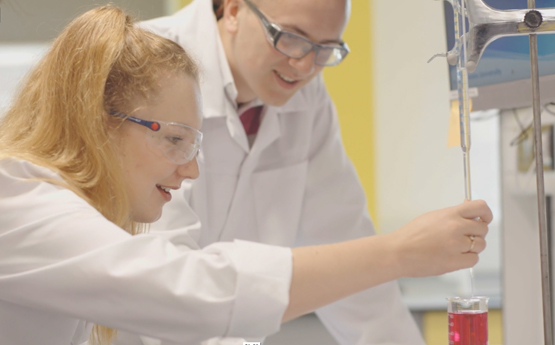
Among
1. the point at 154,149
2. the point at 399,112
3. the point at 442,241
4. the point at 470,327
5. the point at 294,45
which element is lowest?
the point at 399,112

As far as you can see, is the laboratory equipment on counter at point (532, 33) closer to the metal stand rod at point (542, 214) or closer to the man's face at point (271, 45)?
the metal stand rod at point (542, 214)

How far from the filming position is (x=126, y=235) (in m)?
0.86

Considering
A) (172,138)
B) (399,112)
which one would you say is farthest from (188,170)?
(399,112)

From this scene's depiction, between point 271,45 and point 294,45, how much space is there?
0.07 meters

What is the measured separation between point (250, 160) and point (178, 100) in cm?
63

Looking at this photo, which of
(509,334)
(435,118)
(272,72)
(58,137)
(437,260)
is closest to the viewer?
(437,260)

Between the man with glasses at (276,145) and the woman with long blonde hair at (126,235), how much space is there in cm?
37

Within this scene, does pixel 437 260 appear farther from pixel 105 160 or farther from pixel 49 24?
pixel 49 24

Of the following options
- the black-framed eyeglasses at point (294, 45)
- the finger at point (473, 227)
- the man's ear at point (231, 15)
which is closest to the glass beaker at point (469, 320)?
the finger at point (473, 227)

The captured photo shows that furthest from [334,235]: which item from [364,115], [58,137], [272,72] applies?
[364,115]

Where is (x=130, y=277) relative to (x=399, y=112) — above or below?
above

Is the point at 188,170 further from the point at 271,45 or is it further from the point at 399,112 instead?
the point at 399,112

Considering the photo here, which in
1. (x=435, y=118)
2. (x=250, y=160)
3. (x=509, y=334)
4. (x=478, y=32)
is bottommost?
(x=509, y=334)

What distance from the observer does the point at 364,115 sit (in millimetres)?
3260
